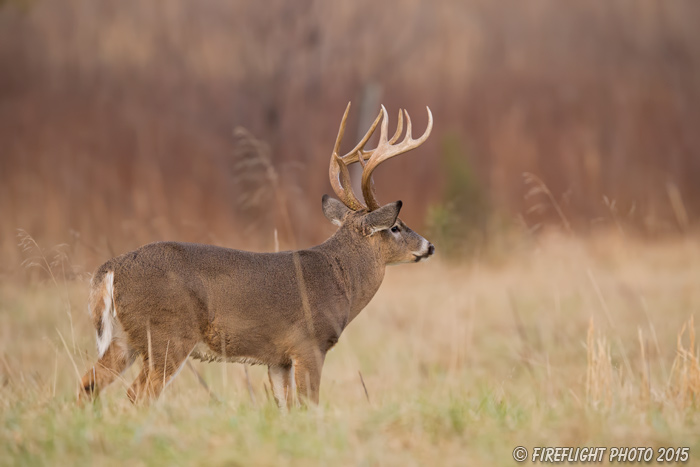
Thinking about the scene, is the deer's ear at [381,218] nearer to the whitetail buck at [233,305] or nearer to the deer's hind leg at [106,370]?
the whitetail buck at [233,305]

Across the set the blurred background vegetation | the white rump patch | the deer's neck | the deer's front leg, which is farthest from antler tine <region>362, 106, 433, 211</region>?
the blurred background vegetation

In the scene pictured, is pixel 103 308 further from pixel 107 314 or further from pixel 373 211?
pixel 373 211

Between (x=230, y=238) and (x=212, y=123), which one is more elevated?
(x=212, y=123)

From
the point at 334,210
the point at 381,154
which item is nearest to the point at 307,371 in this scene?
the point at 334,210

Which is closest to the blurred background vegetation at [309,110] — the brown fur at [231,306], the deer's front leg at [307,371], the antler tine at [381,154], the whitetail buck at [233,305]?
the antler tine at [381,154]

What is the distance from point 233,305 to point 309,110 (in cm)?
1355

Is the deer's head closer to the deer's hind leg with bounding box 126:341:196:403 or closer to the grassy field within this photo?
the grassy field

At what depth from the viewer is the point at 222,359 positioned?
5.11m

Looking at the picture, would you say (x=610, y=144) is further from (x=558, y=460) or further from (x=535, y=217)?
(x=558, y=460)

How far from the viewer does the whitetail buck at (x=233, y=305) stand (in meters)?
4.71

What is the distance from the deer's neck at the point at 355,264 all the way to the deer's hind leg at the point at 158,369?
1331 millimetres

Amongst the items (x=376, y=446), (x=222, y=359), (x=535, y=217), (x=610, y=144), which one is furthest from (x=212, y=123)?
(x=376, y=446)

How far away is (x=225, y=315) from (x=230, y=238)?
34.0 ft

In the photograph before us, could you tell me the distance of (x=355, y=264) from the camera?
18.9ft
